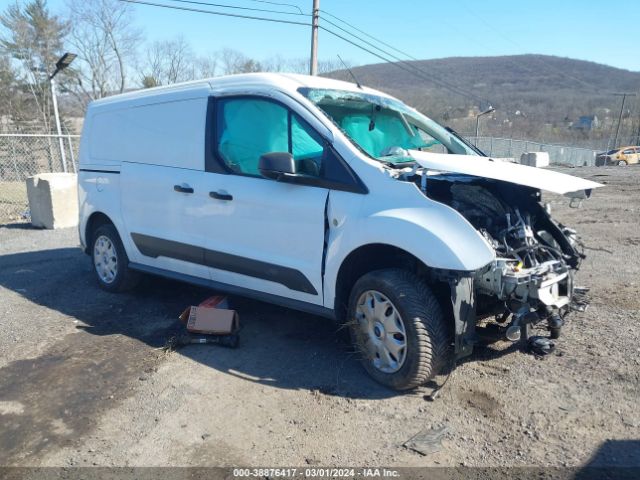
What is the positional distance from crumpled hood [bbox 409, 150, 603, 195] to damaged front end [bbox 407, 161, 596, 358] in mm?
116

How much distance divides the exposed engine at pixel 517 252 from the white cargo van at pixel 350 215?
11mm

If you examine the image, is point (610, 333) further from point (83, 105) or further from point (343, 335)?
point (83, 105)

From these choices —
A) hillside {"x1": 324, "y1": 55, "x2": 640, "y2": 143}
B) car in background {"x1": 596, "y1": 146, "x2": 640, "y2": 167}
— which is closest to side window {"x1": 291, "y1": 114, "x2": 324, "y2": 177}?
car in background {"x1": 596, "y1": 146, "x2": 640, "y2": 167}

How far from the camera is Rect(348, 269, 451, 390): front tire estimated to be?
327 centimetres

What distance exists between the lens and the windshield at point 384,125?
4.06 metres

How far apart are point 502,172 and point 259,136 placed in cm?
194

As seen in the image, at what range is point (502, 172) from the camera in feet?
11.3

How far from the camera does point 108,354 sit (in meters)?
4.23

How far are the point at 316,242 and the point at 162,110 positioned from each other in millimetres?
2264

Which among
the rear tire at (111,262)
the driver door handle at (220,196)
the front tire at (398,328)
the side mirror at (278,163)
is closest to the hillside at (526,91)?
the rear tire at (111,262)

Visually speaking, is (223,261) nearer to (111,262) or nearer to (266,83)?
(266,83)

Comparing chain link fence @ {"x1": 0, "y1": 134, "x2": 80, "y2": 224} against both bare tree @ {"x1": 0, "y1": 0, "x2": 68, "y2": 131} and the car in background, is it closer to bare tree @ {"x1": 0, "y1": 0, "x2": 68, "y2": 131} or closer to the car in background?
bare tree @ {"x1": 0, "y1": 0, "x2": 68, "y2": 131}

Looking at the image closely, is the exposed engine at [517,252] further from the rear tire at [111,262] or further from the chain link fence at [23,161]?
the chain link fence at [23,161]

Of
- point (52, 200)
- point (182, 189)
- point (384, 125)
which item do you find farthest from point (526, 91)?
point (182, 189)
